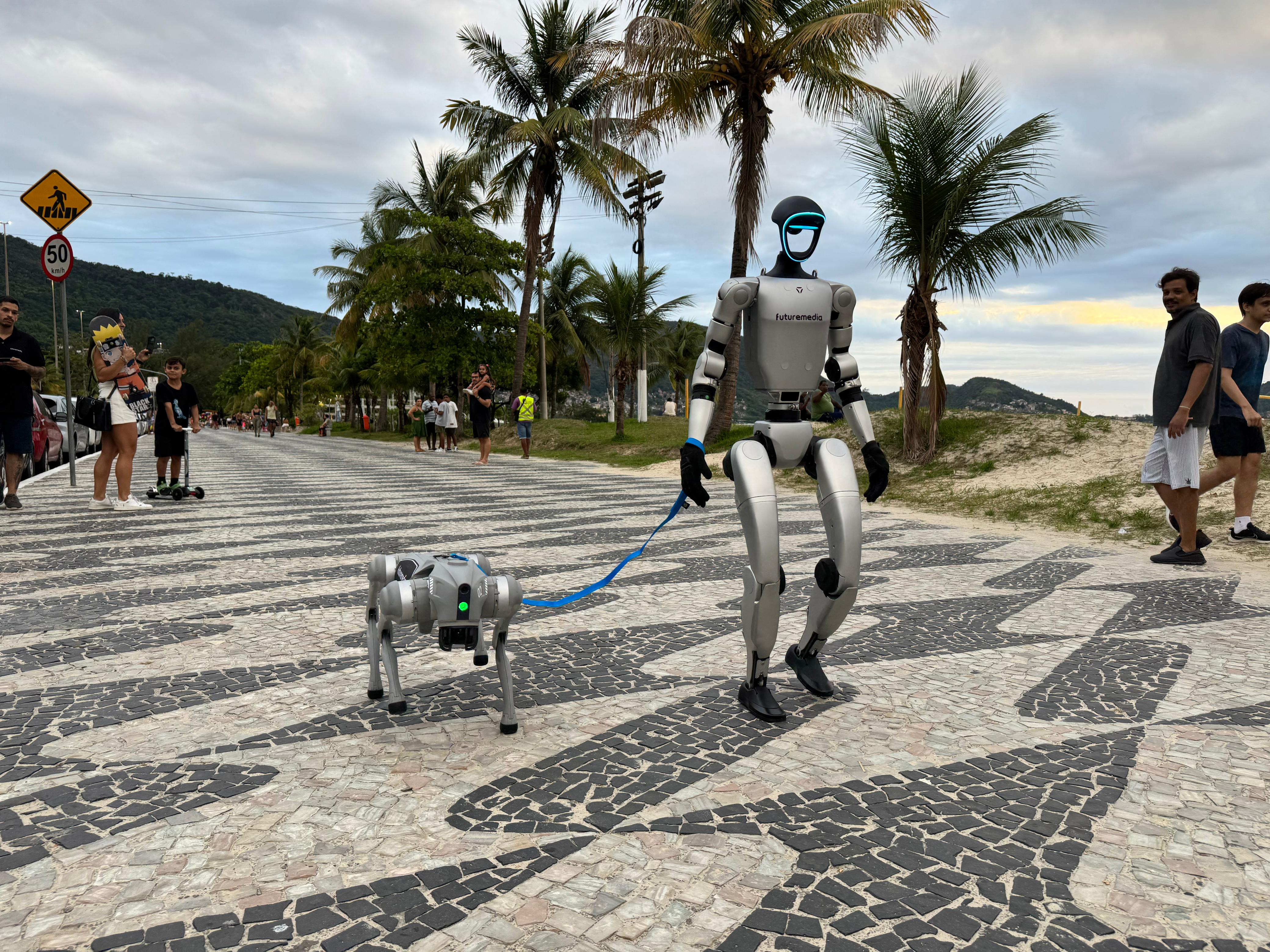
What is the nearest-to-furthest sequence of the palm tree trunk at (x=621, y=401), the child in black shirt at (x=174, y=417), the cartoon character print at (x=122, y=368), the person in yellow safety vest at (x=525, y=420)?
the cartoon character print at (x=122, y=368) < the child in black shirt at (x=174, y=417) < the person in yellow safety vest at (x=525, y=420) < the palm tree trunk at (x=621, y=401)

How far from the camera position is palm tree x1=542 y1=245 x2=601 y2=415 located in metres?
44.2

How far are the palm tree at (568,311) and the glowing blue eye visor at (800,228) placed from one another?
40253 mm

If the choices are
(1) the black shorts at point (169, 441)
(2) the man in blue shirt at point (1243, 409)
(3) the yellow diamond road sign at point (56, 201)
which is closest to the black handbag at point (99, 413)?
(1) the black shorts at point (169, 441)

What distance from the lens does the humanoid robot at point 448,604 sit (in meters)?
2.74

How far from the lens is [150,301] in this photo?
396 ft

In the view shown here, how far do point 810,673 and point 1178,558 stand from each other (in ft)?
15.1

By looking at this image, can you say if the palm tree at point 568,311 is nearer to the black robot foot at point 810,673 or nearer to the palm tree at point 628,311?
the palm tree at point 628,311

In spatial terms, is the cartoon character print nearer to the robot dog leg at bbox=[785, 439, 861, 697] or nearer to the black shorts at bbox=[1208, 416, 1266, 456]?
the robot dog leg at bbox=[785, 439, 861, 697]

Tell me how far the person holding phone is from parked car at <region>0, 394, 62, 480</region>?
11.2 feet

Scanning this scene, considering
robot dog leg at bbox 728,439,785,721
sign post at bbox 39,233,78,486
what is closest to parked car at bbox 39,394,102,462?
sign post at bbox 39,233,78,486

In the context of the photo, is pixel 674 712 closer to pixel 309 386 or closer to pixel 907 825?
pixel 907 825

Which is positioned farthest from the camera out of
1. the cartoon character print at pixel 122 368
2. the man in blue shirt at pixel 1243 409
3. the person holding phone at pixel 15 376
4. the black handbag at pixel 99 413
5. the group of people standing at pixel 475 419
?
the group of people standing at pixel 475 419

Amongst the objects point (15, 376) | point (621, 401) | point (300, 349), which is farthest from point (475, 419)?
point (300, 349)

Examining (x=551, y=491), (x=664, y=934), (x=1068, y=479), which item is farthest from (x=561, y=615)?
(x=1068, y=479)
